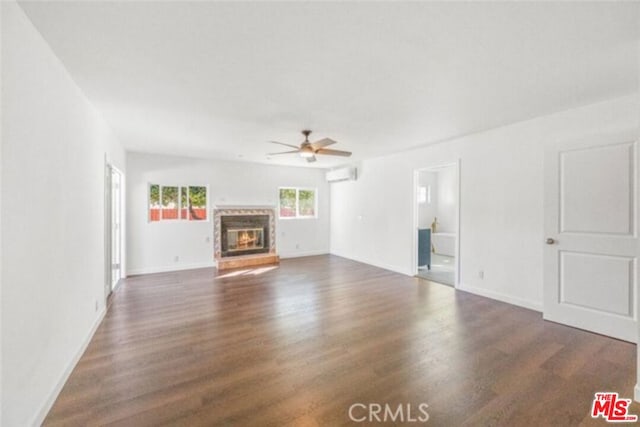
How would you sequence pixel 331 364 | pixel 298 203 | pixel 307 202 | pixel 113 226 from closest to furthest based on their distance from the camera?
pixel 331 364 → pixel 113 226 → pixel 298 203 → pixel 307 202

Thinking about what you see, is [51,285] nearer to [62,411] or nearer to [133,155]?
[62,411]

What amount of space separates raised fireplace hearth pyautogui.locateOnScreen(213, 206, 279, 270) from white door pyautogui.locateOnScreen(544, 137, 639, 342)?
5.33 metres

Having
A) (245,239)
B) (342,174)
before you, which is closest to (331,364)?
(245,239)

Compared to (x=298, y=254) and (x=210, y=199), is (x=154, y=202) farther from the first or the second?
(x=298, y=254)

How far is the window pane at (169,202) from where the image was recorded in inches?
236

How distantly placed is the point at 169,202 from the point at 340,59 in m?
5.27

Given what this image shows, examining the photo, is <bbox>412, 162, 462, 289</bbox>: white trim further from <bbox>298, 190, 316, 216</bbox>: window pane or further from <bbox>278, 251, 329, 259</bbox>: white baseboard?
<bbox>298, 190, 316, 216</bbox>: window pane

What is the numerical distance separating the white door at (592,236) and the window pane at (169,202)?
21.4 ft

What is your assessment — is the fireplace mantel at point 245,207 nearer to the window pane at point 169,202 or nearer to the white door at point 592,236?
the window pane at point 169,202

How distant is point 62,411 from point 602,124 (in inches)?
218

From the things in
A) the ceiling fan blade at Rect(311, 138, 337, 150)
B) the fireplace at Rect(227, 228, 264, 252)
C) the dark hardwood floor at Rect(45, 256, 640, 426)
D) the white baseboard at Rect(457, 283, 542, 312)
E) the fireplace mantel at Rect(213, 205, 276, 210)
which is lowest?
the dark hardwood floor at Rect(45, 256, 640, 426)

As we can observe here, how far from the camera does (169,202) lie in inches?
238

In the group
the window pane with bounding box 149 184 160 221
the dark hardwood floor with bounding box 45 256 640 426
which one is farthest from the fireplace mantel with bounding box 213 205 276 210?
the dark hardwood floor with bounding box 45 256 640 426

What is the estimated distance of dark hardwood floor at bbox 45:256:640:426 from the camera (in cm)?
186
